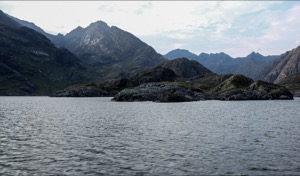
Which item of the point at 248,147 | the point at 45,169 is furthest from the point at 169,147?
the point at 45,169

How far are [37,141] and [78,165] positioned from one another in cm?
1824

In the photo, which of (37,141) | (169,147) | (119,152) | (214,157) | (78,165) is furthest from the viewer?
(37,141)

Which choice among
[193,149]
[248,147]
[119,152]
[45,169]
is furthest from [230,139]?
[45,169]

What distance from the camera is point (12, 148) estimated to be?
42844 millimetres

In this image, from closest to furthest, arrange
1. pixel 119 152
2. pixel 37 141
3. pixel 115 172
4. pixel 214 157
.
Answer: pixel 115 172
pixel 214 157
pixel 119 152
pixel 37 141

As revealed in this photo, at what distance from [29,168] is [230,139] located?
31.4 m

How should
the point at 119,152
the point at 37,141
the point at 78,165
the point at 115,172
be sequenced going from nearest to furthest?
the point at 115,172
the point at 78,165
the point at 119,152
the point at 37,141

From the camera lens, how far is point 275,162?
33938 millimetres

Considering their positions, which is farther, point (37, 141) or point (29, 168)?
point (37, 141)

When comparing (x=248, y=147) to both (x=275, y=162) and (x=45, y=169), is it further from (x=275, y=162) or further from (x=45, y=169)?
(x=45, y=169)

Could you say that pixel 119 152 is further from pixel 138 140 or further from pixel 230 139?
pixel 230 139

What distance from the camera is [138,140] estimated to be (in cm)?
4947

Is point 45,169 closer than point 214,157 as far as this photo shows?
Yes

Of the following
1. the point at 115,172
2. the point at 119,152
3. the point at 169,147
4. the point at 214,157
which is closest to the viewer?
the point at 115,172
